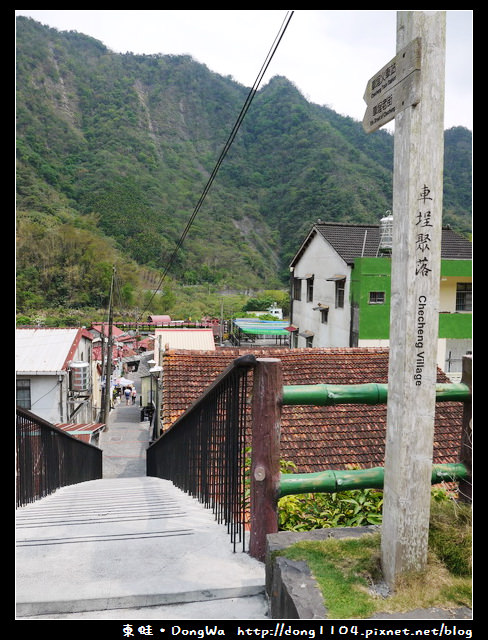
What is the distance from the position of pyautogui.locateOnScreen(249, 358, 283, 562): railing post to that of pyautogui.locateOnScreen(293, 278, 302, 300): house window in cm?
1995

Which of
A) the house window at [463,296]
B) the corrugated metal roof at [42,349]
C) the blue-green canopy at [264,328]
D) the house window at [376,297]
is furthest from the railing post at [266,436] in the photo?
the blue-green canopy at [264,328]

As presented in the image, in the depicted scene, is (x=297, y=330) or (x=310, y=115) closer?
(x=297, y=330)

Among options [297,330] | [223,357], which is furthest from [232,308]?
[223,357]

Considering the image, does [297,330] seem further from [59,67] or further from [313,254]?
[59,67]

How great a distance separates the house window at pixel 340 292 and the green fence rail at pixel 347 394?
14.6m

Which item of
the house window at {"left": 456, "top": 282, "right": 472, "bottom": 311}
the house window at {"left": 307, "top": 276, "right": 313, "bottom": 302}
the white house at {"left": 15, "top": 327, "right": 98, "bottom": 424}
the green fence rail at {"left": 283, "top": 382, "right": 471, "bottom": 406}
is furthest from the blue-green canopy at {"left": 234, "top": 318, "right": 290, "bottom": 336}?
the green fence rail at {"left": 283, "top": 382, "right": 471, "bottom": 406}

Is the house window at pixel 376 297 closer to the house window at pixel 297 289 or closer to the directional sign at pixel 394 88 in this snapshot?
the house window at pixel 297 289

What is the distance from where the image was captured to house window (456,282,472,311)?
A: 15664mm

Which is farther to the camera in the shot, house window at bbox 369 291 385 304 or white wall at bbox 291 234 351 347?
white wall at bbox 291 234 351 347

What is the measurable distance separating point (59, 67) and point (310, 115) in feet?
156

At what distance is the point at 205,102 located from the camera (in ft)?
336

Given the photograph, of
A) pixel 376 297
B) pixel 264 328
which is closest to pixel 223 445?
pixel 376 297

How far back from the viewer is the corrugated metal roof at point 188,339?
1766 centimetres

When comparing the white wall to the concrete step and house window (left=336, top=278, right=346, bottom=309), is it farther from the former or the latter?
the concrete step
